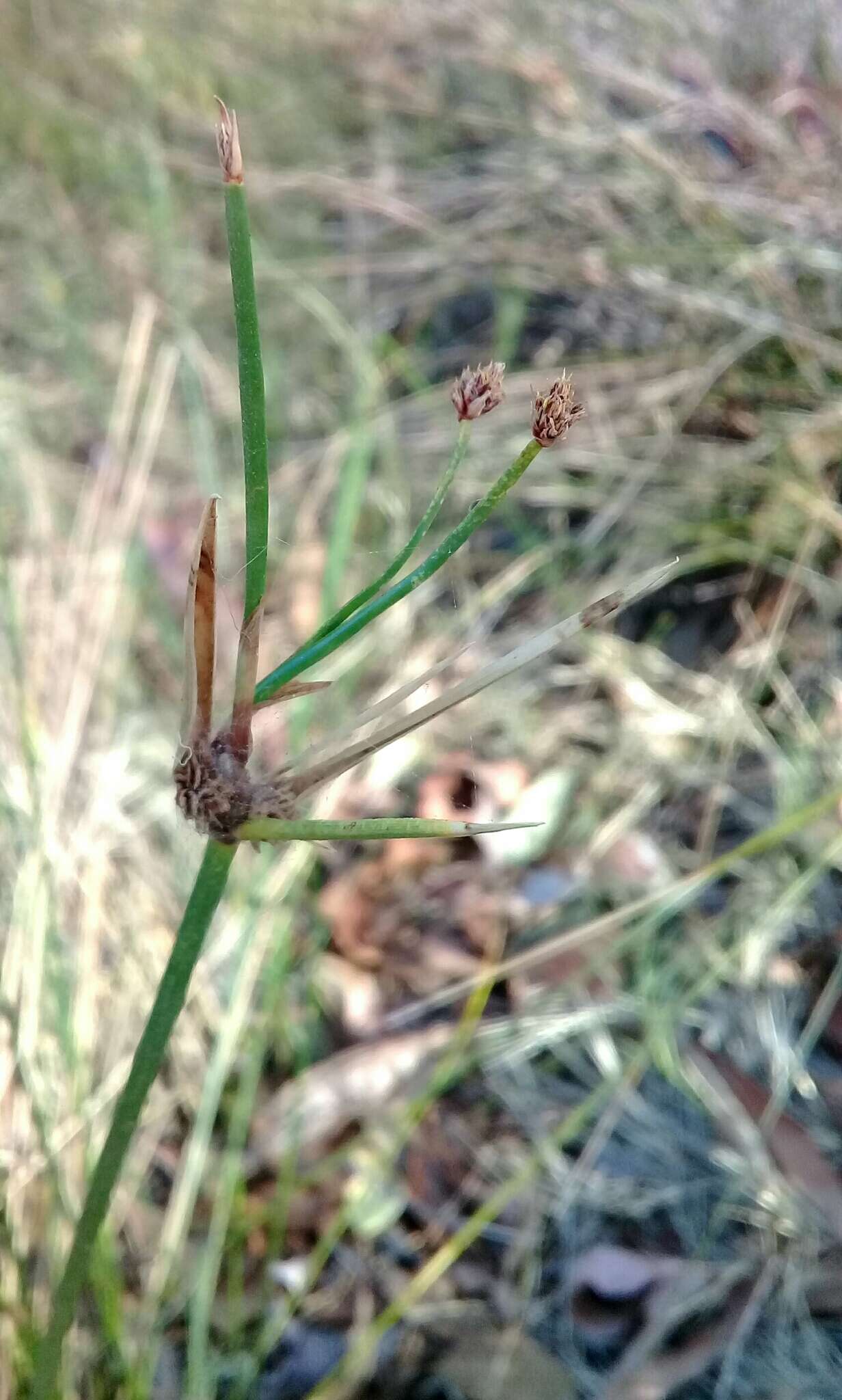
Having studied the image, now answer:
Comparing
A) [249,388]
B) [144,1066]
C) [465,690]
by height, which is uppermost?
[249,388]

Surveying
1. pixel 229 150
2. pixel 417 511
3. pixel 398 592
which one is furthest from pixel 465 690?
pixel 417 511

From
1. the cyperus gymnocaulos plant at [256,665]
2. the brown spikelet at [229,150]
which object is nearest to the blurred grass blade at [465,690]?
the cyperus gymnocaulos plant at [256,665]

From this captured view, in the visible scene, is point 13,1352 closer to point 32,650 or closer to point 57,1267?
point 57,1267

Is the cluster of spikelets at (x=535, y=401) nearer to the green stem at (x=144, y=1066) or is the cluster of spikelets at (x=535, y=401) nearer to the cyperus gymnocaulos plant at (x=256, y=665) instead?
the cyperus gymnocaulos plant at (x=256, y=665)

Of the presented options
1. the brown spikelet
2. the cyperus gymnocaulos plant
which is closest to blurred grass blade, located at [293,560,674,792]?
the cyperus gymnocaulos plant

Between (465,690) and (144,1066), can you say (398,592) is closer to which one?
(465,690)
